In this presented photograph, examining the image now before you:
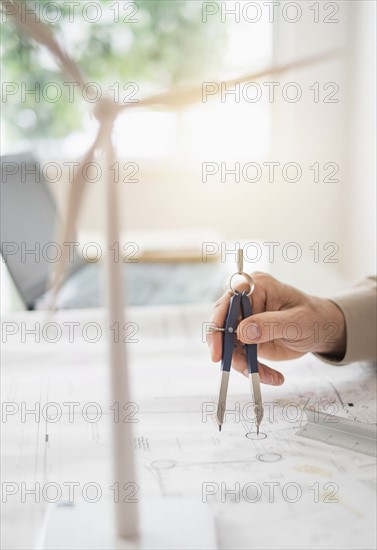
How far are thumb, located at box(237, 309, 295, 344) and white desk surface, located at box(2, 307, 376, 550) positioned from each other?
5cm

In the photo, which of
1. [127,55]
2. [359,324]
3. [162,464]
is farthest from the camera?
[127,55]

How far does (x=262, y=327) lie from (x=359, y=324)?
0.20m

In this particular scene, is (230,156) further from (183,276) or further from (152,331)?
(152,331)

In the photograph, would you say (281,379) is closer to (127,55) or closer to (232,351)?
(232,351)

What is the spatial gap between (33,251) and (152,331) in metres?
0.21

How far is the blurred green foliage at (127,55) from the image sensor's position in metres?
2.51

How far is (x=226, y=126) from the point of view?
2727 mm

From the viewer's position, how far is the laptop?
0.82 meters

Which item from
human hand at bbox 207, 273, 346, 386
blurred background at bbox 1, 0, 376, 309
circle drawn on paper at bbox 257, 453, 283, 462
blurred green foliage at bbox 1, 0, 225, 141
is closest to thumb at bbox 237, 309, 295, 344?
human hand at bbox 207, 273, 346, 386

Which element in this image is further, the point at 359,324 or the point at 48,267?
the point at 48,267

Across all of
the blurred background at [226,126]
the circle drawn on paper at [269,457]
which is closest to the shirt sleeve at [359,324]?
the circle drawn on paper at [269,457]

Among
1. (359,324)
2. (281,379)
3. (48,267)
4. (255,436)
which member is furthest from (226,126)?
(255,436)

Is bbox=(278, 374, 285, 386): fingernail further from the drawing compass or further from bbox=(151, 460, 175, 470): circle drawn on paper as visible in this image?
bbox=(151, 460, 175, 470): circle drawn on paper

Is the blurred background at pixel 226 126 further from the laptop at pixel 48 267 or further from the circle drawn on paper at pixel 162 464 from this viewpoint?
the circle drawn on paper at pixel 162 464
